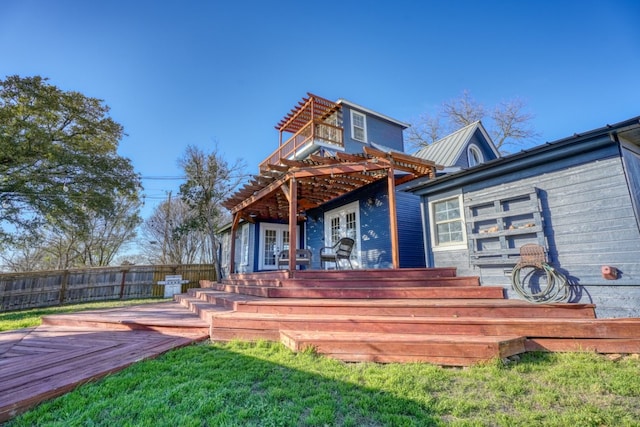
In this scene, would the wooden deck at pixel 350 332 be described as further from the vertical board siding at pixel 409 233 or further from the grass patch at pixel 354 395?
the vertical board siding at pixel 409 233

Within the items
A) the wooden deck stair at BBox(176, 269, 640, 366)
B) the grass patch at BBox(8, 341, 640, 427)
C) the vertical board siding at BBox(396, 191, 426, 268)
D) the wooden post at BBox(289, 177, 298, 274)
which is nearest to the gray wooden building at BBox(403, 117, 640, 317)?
the wooden deck stair at BBox(176, 269, 640, 366)

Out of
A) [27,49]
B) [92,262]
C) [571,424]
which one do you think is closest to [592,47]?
[571,424]

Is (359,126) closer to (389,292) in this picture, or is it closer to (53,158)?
(389,292)

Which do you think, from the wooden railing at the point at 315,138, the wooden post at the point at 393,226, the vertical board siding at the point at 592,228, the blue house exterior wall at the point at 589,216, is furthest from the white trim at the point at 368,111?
the vertical board siding at the point at 592,228

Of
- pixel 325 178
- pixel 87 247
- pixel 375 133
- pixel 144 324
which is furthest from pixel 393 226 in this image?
pixel 87 247

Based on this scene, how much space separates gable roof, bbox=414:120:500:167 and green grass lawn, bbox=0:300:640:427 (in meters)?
7.19

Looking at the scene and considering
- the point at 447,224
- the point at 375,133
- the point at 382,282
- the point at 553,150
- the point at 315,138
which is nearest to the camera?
the point at 553,150

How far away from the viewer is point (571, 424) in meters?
1.68

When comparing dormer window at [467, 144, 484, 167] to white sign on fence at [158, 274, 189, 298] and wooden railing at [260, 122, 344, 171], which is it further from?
white sign on fence at [158, 274, 189, 298]

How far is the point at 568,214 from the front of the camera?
13.0ft

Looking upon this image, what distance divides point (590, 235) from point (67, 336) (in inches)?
294

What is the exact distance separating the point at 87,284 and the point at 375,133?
11884mm

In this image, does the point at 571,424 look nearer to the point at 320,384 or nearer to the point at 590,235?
the point at 320,384

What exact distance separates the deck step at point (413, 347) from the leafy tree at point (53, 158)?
10.0 meters
